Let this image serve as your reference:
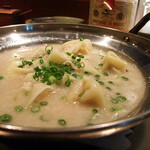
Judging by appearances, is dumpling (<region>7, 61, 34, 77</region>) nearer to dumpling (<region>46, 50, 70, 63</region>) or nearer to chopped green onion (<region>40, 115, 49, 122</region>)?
dumpling (<region>46, 50, 70, 63</region>)

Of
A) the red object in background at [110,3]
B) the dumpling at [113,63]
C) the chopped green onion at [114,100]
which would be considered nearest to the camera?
the chopped green onion at [114,100]

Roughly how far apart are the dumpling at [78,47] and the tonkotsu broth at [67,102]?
14.8 inches

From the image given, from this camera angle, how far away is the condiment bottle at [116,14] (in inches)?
102

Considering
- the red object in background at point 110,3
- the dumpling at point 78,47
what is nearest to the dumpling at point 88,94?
the dumpling at point 78,47

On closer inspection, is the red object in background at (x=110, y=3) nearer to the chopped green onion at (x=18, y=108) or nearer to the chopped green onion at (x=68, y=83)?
the chopped green onion at (x=68, y=83)

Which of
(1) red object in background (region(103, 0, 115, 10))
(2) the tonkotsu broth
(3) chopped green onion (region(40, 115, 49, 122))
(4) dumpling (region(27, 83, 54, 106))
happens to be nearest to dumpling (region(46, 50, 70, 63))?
(2) the tonkotsu broth

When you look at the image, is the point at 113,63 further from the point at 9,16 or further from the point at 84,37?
the point at 9,16

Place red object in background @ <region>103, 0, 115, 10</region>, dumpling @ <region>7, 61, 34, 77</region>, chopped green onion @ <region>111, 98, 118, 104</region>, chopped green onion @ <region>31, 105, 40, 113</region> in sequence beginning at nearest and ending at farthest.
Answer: chopped green onion @ <region>31, 105, 40, 113</region>, chopped green onion @ <region>111, 98, 118, 104</region>, dumpling @ <region>7, 61, 34, 77</region>, red object in background @ <region>103, 0, 115, 10</region>

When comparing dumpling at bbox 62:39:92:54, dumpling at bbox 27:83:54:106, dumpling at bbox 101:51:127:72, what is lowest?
dumpling at bbox 27:83:54:106

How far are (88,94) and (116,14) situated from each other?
67.4 inches

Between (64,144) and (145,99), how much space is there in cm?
98

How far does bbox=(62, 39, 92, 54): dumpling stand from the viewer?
2374 mm

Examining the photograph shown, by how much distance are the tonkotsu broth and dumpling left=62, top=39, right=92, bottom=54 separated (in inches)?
14.8

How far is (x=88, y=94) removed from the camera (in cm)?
144
